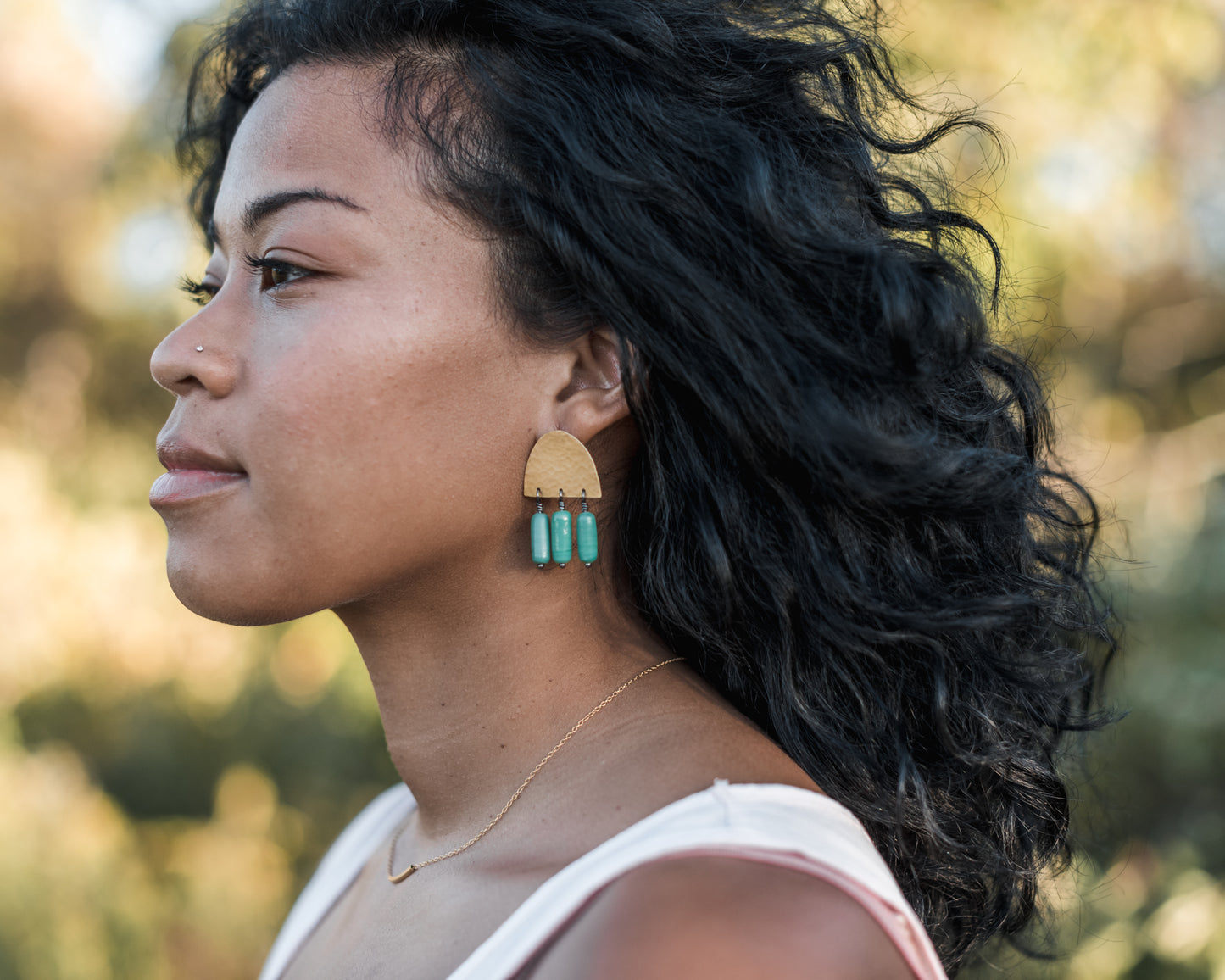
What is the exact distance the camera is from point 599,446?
5.67ft

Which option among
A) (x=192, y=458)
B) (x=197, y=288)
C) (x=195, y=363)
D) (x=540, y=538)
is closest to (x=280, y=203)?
(x=195, y=363)

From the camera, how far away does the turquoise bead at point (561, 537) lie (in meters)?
1.60

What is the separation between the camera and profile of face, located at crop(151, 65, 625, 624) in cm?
152

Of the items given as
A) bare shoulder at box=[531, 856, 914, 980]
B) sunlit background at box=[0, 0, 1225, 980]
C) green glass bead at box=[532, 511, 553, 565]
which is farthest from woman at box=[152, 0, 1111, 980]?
sunlit background at box=[0, 0, 1225, 980]

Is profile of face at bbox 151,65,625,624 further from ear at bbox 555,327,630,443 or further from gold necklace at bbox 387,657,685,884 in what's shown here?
gold necklace at bbox 387,657,685,884

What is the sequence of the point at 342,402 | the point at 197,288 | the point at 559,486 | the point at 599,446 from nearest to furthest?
the point at 342,402 → the point at 559,486 → the point at 599,446 → the point at 197,288

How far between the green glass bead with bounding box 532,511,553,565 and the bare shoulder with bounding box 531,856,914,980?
50cm

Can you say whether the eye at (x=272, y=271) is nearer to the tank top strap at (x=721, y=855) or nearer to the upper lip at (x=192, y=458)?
the upper lip at (x=192, y=458)

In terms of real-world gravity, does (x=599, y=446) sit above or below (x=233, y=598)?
above

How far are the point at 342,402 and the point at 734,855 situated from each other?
2.60ft

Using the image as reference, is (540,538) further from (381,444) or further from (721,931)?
(721,931)

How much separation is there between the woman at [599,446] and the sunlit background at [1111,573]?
948 mm

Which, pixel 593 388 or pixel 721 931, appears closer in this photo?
pixel 721 931

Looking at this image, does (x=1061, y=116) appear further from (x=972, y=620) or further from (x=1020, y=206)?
(x=972, y=620)
